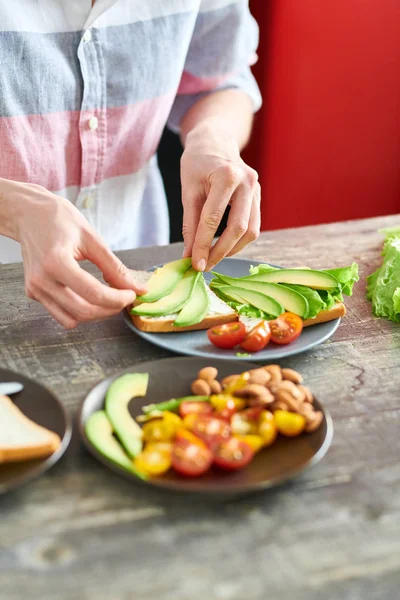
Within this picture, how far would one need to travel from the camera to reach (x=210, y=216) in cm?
172

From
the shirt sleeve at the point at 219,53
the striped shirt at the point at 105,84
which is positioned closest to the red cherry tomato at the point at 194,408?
the striped shirt at the point at 105,84

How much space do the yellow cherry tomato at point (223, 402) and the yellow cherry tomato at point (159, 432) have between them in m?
0.10

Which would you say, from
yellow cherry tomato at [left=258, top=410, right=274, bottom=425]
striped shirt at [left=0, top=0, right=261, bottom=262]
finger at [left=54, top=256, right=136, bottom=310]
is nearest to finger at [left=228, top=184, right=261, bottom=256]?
finger at [left=54, top=256, right=136, bottom=310]

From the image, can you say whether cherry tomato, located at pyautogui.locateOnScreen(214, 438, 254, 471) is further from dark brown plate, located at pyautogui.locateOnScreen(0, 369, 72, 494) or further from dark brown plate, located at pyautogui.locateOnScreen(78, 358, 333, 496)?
dark brown plate, located at pyautogui.locateOnScreen(0, 369, 72, 494)

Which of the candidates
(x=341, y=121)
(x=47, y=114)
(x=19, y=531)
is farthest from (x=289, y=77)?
(x=19, y=531)

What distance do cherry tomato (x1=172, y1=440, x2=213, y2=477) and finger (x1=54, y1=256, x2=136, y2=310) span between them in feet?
1.27

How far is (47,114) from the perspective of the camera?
79.2 inches

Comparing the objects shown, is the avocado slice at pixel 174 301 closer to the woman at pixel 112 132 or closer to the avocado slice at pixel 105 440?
the woman at pixel 112 132

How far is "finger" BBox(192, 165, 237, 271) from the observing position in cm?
172

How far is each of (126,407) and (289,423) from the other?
0.91 feet

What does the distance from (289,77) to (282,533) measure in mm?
3082

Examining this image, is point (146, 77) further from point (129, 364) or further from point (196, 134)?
point (129, 364)

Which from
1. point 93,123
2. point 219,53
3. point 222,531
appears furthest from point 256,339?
point 219,53

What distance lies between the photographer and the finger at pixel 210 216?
1724 mm
